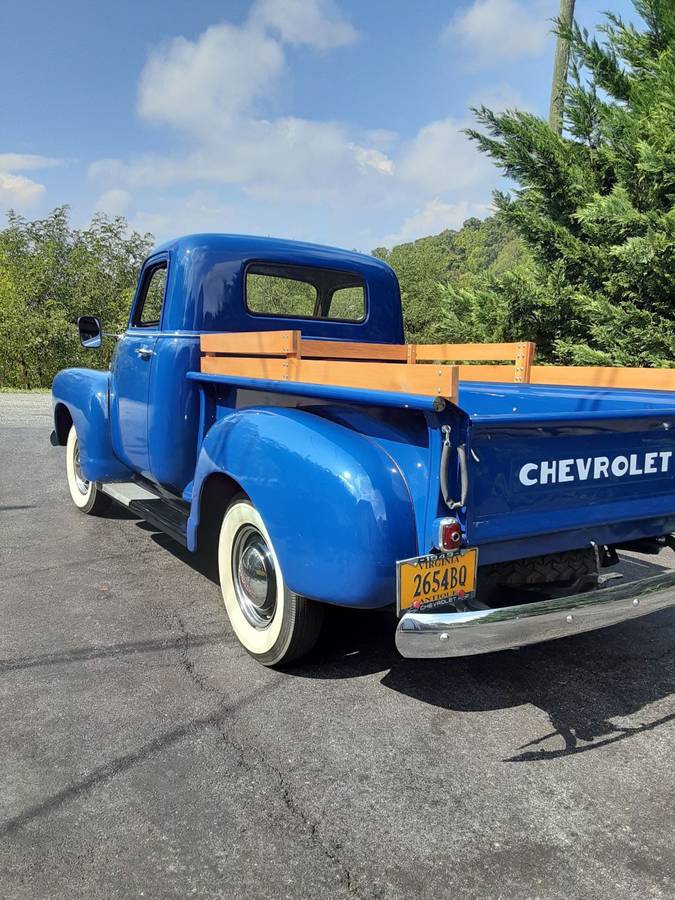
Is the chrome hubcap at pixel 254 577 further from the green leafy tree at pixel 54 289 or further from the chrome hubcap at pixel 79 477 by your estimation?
the green leafy tree at pixel 54 289

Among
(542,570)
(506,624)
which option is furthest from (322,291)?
(506,624)

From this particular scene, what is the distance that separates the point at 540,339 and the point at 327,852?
7.03 meters

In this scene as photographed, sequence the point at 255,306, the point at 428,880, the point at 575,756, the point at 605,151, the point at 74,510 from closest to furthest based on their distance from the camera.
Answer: the point at 428,880 → the point at 575,756 → the point at 255,306 → the point at 74,510 → the point at 605,151

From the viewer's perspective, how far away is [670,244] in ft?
20.2

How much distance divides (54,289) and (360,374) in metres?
25.4

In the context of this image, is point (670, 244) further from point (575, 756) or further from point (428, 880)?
point (428, 880)

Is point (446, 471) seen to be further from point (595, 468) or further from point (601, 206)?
point (601, 206)

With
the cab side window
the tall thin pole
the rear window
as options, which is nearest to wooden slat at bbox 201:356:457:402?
the rear window

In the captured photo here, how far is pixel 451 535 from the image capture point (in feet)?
7.58

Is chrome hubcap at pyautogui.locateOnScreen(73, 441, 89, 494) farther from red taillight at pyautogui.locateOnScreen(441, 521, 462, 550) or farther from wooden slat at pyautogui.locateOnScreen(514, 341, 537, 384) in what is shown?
red taillight at pyautogui.locateOnScreen(441, 521, 462, 550)

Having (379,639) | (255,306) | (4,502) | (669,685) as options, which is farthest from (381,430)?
(4,502)

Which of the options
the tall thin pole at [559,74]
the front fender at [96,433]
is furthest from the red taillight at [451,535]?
the tall thin pole at [559,74]

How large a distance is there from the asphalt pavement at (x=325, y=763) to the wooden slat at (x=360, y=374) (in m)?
1.32

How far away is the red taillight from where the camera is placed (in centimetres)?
229
